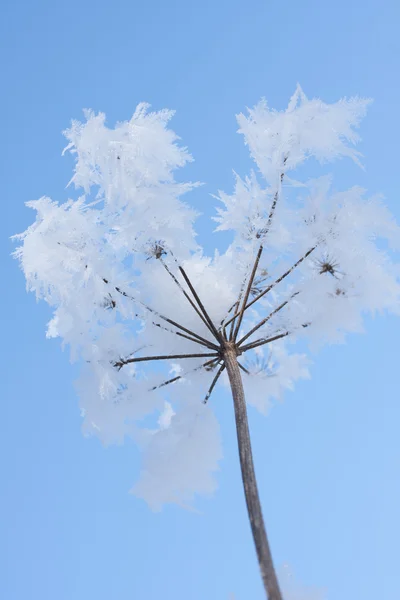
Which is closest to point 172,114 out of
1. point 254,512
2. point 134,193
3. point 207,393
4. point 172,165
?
point 172,165

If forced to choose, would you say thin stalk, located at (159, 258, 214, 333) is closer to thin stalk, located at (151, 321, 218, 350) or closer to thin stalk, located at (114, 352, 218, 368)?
thin stalk, located at (151, 321, 218, 350)

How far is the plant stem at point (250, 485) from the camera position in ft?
19.4

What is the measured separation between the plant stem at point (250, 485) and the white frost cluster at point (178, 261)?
1.25 metres

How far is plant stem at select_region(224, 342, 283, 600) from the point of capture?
232 inches

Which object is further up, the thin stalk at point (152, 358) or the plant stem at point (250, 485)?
the thin stalk at point (152, 358)

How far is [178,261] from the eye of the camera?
9227 mm

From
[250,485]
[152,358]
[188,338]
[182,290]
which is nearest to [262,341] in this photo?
[188,338]

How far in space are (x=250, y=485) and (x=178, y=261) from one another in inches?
142

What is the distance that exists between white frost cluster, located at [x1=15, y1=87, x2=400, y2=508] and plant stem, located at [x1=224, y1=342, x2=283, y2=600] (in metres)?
1.25

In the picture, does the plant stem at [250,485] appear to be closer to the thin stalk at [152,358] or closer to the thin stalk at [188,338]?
the thin stalk at [188,338]

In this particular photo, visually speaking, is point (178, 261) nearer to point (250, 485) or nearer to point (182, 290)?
point (182, 290)

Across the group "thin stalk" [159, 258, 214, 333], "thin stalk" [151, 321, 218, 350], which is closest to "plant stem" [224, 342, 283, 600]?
"thin stalk" [151, 321, 218, 350]

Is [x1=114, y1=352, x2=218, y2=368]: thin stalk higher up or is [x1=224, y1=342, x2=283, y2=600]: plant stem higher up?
[x1=114, y1=352, x2=218, y2=368]: thin stalk

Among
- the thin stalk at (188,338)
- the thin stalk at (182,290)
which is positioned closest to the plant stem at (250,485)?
the thin stalk at (188,338)
